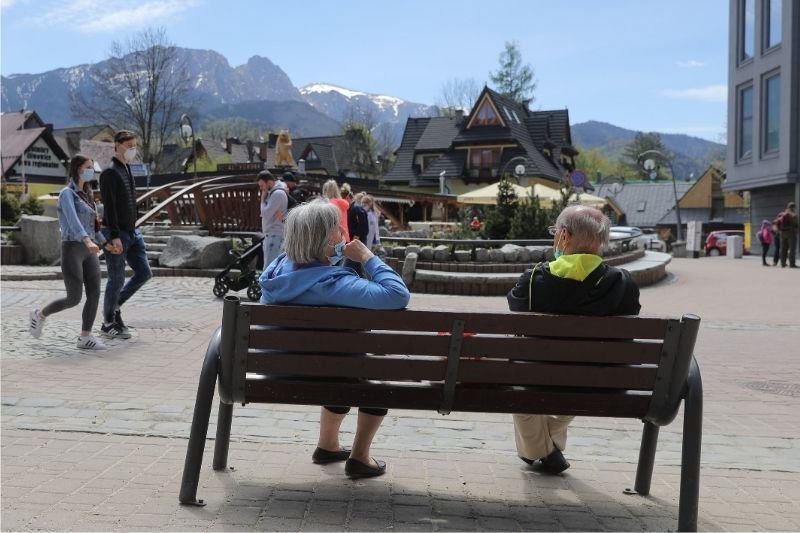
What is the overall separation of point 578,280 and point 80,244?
5.21 metres

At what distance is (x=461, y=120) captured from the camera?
221ft

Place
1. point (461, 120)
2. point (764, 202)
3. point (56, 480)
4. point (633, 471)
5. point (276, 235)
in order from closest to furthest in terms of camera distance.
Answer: point (56, 480) → point (633, 471) → point (276, 235) → point (764, 202) → point (461, 120)

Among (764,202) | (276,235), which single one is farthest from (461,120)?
(276,235)

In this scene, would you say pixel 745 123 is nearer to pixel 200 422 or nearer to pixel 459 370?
pixel 459 370

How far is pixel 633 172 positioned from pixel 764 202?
9712cm

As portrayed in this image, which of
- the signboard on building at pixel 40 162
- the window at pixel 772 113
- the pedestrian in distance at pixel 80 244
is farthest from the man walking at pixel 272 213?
the signboard on building at pixel 40 162

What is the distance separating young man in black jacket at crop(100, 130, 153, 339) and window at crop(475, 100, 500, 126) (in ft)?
186

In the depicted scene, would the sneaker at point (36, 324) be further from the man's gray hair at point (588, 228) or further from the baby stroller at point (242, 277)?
the man's gray hair at point (588, 228)

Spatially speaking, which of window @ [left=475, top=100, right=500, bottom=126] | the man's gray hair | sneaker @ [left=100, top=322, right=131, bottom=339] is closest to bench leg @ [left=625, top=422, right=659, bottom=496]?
the man's gray hair

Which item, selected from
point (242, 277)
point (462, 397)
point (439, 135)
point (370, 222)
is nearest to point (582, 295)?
point (462, 397)

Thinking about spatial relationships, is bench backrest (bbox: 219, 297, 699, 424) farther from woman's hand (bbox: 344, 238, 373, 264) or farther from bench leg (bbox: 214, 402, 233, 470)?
bench leg (bbox: 214, 402, 233, 470)

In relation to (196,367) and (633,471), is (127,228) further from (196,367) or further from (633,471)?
(633,471)

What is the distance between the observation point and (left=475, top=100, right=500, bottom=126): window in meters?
63.2

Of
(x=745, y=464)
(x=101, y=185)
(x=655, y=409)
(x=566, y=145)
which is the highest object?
(x=566, y=145)
